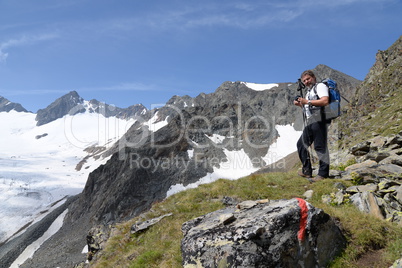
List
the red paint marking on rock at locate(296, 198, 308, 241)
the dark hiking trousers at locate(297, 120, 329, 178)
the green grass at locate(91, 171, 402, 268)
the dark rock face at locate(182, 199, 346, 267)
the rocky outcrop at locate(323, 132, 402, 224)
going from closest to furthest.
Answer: the dark rock face at locate(182, 199, 346, 267)
the red paint marking on rock at locate(296, 198, 308, 241)
the green grass at locate(91, 171, 402, 268)
the rocky outcrop at locate(323, 132, 402, 224)
the dark hiking trousers at locate(297, 120, 329, 178)

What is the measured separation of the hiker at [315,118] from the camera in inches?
379

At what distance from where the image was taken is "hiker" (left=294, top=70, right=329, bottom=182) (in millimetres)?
9625

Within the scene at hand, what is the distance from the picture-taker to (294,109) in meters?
170

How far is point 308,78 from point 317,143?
2616mm

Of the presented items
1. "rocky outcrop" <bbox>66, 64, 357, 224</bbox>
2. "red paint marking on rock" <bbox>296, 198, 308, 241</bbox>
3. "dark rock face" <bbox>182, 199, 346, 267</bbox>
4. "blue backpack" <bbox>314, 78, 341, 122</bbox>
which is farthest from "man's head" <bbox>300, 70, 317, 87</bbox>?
"rocky outcrop" <bbox>66, 64, 357, 224</bbox>

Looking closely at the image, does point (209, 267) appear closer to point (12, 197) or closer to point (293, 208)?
point (293, 208)

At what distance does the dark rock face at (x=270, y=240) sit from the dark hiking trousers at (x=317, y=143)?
4626 millimetres

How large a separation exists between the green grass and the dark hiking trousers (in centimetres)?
81

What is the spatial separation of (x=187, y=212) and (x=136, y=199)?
8383 centimetres

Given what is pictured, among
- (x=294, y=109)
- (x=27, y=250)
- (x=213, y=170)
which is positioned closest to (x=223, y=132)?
(x=213, y=170)

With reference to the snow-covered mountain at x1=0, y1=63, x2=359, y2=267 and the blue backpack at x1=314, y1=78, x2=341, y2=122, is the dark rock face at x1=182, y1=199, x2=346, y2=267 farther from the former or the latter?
the snow-covered mountain at x1=0, y1=63, x2=359, y2=267

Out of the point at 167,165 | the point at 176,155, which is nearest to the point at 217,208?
the point at 167,165

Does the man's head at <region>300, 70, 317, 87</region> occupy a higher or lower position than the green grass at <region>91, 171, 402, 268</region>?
higher

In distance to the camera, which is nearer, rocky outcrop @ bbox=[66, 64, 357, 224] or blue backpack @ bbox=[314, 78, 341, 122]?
blue backpack @ bbox=[314, 78, 341, 122]
